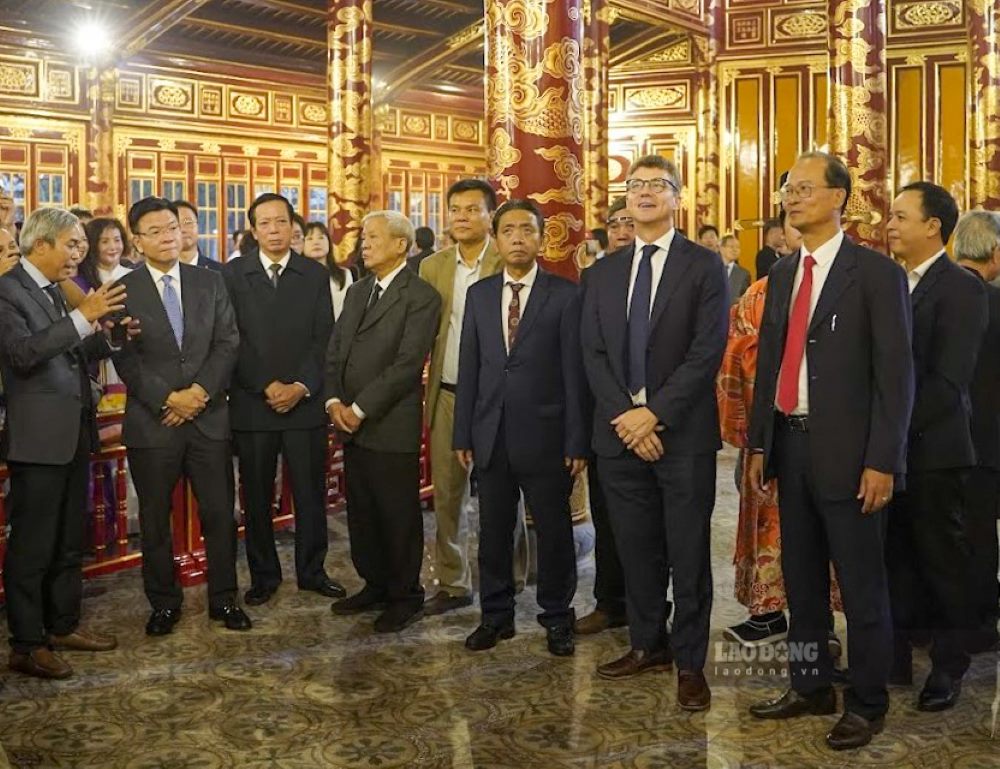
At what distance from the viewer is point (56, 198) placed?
10984 mm

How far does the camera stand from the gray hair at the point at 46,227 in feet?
10.8

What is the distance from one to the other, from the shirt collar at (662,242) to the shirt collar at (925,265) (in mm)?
639

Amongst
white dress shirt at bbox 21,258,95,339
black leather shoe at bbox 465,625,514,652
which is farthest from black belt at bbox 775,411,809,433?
white dress shirt at bbox 21,258,95,339

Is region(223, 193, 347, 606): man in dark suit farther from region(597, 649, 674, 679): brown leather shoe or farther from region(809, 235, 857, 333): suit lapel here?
region(809, 235, 857, 333): suit lapel

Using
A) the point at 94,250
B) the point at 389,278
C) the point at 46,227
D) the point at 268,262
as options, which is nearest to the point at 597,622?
the point at 389,278

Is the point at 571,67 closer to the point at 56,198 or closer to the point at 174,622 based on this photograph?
the point at 174,622

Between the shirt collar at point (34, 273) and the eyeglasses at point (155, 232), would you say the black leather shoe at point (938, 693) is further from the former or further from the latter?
the shirt collar at point (34, 273)

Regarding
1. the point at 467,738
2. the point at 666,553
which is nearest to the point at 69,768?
the point at 467,738

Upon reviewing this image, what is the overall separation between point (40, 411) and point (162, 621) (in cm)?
79

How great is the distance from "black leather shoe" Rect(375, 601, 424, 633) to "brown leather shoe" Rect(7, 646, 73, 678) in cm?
92

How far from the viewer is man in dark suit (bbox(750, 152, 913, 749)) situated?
2.60 metres

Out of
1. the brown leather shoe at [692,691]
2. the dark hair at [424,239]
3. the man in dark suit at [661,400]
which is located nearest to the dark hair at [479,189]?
the man in dark suit at [661,400]

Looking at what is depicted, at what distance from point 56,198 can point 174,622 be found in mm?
8435

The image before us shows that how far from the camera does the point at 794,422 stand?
2.74 metres
